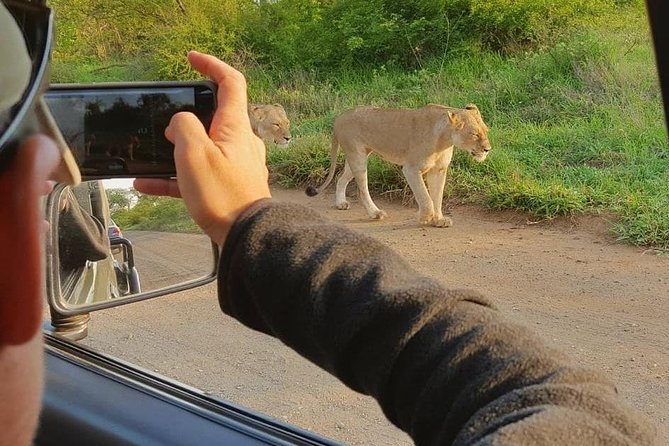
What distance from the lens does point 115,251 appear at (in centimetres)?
156

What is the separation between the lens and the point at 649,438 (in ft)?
2.11

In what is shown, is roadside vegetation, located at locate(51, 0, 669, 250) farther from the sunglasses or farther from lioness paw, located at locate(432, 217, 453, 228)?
the sunglasses

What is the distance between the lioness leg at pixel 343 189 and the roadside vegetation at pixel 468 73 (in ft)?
0.80

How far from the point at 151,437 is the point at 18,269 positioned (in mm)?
659

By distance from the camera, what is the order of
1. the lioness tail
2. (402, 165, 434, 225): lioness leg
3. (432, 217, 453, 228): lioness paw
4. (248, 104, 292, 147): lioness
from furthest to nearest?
(248, 104, 292, 147): lioness, the lioness tail, (402, 165, 434, 225): lioness leg, (432, 217, 453, 228): lioness paw

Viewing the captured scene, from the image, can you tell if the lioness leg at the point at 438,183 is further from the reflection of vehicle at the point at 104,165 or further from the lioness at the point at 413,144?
the reflection of vehicle at the point at 104,165

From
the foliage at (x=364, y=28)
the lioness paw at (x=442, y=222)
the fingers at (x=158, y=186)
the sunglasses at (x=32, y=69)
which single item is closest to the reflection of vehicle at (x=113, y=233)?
the fingers at (x=158, y=186)

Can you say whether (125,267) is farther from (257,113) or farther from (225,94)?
(257,113)

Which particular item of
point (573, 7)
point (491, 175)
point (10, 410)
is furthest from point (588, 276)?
point (573, 7)

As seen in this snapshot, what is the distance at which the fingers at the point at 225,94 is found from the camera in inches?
34.4

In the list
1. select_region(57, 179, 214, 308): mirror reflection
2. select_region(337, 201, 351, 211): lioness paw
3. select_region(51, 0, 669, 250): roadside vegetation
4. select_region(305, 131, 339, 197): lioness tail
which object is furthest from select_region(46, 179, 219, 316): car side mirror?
Answer: select_region(337, 201, 351, 211): lioness paw

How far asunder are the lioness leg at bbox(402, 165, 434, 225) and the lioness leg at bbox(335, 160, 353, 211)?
1.30 ft

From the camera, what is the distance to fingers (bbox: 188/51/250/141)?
875 millimetres

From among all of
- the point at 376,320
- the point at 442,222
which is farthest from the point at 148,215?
the point at 442,222
